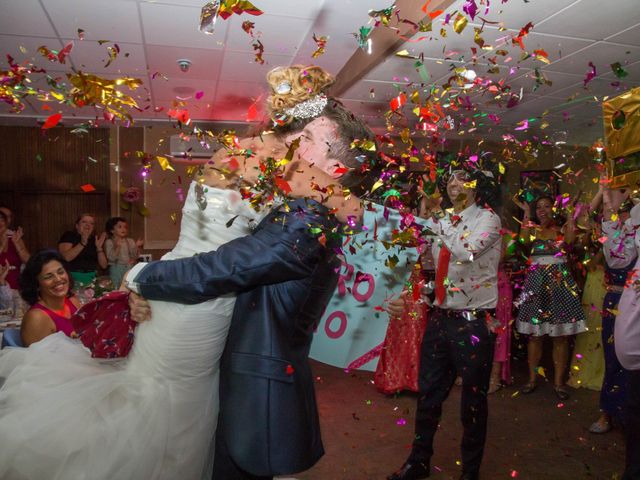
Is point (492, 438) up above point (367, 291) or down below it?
below

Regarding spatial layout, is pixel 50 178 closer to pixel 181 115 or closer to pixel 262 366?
pixel 181 115

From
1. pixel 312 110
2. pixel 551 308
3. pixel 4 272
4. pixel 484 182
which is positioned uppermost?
pixel 312 110

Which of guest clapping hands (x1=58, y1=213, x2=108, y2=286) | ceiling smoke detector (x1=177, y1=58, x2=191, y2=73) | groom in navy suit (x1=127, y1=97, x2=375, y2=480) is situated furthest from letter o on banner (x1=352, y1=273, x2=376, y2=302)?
guest clapping hands (x1=58, y1=213, x2=108, y2=286)

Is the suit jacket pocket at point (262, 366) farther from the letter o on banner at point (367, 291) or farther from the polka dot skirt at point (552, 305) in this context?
the polka dot skirt at point (552, 305)

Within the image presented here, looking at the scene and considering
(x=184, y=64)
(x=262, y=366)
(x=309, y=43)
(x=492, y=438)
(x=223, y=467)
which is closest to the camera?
(x=262, y=366)

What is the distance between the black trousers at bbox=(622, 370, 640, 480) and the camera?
202cm

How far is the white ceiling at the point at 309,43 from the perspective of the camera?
139 inches

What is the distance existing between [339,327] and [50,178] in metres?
6.44

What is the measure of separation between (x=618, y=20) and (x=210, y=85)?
3.95 meters

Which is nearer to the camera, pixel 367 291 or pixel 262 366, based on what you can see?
pixel 262 366

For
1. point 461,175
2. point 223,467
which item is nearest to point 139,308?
point 223,467

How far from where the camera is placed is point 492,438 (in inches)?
125

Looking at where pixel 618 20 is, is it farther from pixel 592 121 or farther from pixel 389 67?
pixel 592 121

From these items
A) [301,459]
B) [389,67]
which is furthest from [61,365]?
[389,67]
